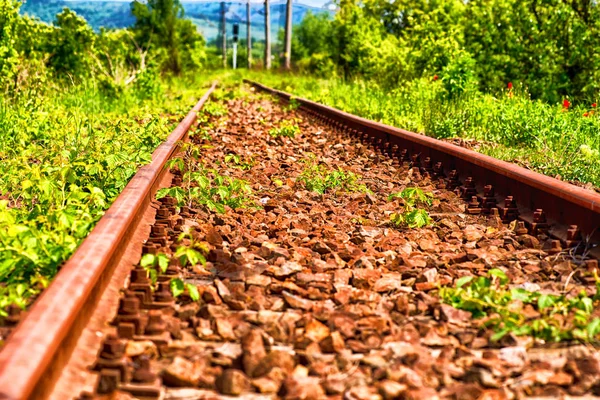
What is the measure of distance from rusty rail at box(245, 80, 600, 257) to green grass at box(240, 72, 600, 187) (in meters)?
0.60

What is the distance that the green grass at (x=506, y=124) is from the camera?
596cm

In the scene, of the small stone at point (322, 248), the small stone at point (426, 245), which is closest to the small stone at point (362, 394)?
the small stone at point (322, 248)

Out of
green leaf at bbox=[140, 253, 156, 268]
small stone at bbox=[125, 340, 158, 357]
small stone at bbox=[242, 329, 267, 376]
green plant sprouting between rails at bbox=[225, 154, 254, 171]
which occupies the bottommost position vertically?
green plant sprouting between rails at bbox=[225, 154, 254, 171]

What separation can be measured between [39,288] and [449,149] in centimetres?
391

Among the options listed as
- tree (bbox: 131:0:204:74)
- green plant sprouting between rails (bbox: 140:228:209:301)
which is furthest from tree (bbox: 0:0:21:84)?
tree (bbox: 131:0:204:74)

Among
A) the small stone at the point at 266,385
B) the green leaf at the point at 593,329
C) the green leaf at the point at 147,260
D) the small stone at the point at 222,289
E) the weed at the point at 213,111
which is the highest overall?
the green leaf at the point at 147,260

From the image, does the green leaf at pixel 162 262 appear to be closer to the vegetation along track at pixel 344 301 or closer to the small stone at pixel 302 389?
the vegetation along track at pixel 344 301

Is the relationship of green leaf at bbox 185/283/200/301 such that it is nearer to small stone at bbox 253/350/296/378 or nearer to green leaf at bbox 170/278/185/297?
green leaf at bbox 170/278/185/297

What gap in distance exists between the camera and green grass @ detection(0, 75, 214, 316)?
302 centimetres

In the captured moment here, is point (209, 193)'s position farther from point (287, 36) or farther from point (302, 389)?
point (287, 36)

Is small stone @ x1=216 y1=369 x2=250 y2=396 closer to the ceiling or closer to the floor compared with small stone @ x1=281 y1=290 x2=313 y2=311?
closer to the ceiling

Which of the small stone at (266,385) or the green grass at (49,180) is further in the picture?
Answer: the green grass at (49,180)

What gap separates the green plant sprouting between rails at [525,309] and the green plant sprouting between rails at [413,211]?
1.27m

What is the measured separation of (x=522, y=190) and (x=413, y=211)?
679 mm
